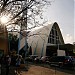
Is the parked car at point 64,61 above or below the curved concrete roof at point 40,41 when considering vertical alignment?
below

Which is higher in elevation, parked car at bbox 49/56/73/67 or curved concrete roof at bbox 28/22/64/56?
curved concrete roof at bbox 28/22/64/56

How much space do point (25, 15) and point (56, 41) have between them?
191ft

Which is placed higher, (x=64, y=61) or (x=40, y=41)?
(x=40, y=41)

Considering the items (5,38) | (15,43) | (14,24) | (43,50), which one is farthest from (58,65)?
(43,50)

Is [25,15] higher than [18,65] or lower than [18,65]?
higher

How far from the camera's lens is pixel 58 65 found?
3334cm

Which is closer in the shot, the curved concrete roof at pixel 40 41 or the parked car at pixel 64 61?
the parked car at pixel 64 61

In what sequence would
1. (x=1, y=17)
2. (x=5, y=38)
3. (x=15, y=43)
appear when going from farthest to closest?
(x=15, y=43) → (x=5, y=38) → (x=1, y=17)

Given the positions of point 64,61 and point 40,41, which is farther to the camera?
point 40,41

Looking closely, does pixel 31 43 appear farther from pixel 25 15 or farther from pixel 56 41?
pixel 25 15

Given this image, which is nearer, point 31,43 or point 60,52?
point 60,52

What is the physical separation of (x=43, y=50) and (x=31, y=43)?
30.1 feet

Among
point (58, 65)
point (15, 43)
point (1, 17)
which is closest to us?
point (1, 17)

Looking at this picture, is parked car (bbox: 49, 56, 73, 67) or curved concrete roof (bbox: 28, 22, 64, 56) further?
curved concrete roof (bbox: 28, 22, 64, 56)
